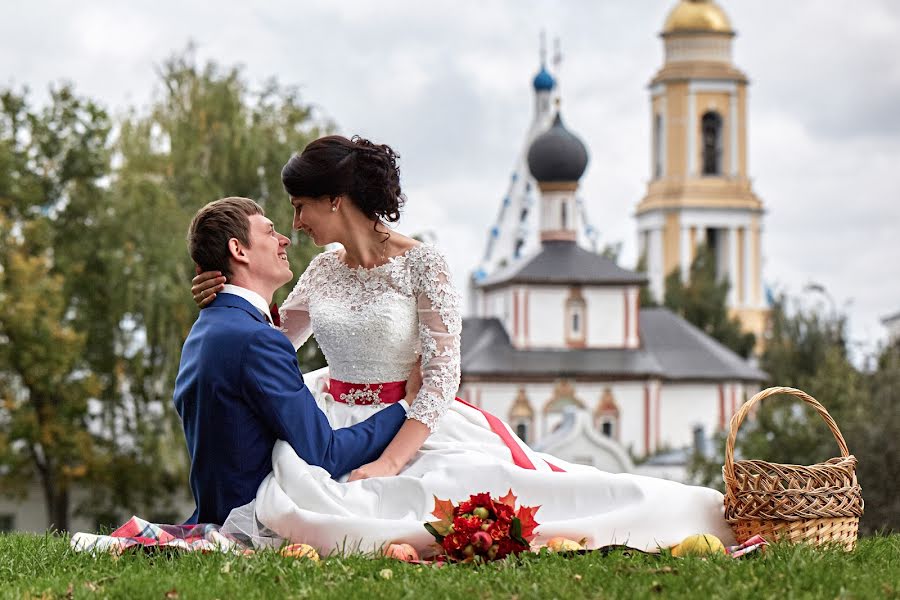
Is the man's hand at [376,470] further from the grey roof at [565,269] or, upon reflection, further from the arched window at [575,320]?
the arched window at [575,320]

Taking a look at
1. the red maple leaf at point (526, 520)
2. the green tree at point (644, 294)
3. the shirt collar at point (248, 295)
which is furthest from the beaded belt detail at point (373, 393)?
the green tree at point (644, 294)

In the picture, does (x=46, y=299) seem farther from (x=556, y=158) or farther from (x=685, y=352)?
(x=685, y=352)

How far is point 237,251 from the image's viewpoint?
6.70 meters

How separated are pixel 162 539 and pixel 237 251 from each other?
1161 millimetres

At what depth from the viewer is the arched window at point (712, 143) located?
83.2m

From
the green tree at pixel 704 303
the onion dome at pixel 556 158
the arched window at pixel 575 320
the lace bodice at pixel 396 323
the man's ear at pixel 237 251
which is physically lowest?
the lace bodice at pixel 396 323

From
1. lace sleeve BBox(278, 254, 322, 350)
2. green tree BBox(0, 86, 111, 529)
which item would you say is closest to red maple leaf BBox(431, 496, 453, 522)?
lace sleeve BBox(278, 254, 322, 350)

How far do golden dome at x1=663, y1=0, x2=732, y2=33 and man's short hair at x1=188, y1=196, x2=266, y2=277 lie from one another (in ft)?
256

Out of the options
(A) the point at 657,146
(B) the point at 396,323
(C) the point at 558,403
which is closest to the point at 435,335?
(B) the point at 396,323

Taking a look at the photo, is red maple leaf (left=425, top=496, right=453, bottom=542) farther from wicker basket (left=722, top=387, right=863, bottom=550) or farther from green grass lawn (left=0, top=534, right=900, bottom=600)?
wicker basket (left=722, top=387, right=863, bottom=550)

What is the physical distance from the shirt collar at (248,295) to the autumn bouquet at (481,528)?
3.69 ft

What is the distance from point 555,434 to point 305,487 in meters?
45.6

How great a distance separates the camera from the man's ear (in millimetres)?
6688

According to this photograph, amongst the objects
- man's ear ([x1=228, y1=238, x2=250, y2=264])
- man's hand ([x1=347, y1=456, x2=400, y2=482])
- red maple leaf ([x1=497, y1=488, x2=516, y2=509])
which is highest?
man's ear ([x1=228, y1=238, x2=250, y2=264])
